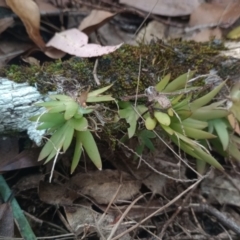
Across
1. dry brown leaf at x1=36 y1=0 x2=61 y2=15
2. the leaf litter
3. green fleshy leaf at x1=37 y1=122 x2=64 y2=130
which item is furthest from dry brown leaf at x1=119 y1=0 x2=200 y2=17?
green fleshy leaf at x1=37 y1=122 x2=64 y2=130

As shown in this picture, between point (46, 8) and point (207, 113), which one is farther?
point (46, 8)

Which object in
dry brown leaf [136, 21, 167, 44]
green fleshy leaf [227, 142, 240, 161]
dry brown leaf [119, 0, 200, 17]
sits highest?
dry brown leaf [119, 0, 200, 17]

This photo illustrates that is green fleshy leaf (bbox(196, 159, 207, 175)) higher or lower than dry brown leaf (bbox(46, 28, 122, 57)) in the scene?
lower

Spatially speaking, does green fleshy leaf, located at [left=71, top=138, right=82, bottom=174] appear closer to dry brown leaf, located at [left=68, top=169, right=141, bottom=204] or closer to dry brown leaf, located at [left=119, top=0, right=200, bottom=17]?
dry brown leaf, located at [left=68, top=169, right=141, bottom=204]

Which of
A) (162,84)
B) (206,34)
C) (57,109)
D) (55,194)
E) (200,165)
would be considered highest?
(206,34)

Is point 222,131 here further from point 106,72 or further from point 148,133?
point 106,72

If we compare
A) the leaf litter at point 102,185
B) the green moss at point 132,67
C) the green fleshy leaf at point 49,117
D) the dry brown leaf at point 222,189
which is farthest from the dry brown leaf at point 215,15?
the green fleshy leaf at point 49,117

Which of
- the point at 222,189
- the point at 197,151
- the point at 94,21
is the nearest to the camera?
the point at 197,151

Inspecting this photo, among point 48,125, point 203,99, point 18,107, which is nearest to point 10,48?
point 18,107
